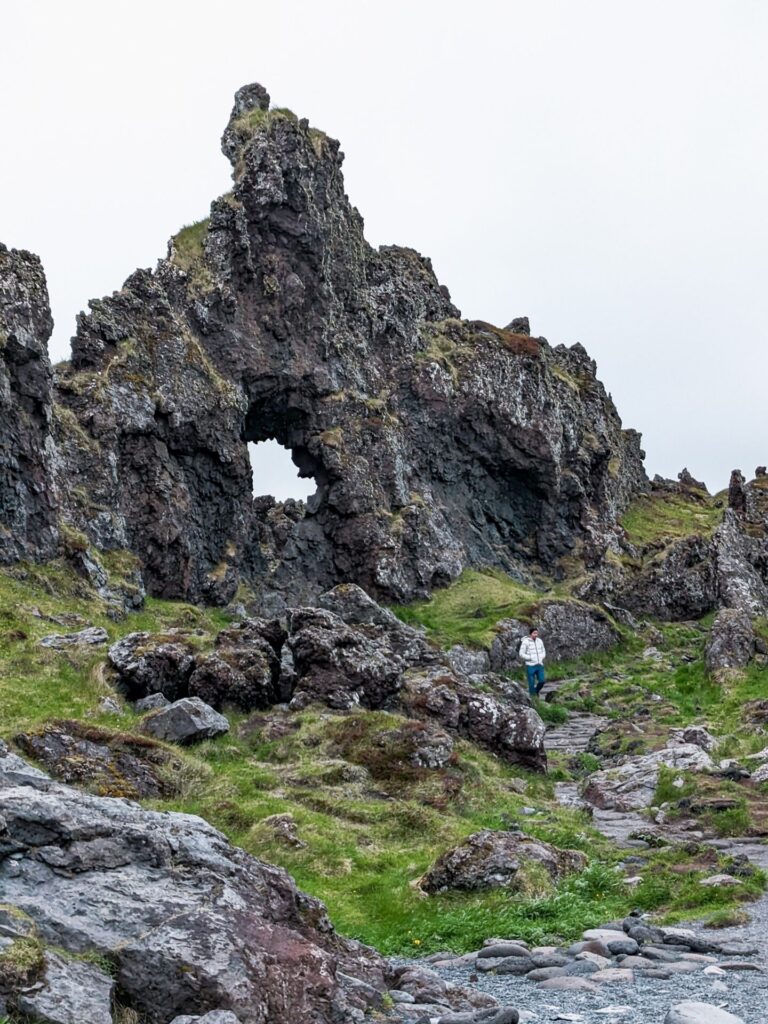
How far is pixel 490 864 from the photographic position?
15.5 metres

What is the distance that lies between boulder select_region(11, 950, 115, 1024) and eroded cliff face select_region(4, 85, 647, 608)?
37189 millimetres

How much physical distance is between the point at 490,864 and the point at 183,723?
9.52m

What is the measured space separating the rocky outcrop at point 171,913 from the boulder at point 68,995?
0.36 m

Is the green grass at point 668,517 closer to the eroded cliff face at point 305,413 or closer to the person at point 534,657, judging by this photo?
the eroded cliff face at point 305,413

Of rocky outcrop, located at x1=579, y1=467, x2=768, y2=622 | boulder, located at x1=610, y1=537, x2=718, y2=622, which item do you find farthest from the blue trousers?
boulder, located at x1=610, y1=537, x2=718, y2=622

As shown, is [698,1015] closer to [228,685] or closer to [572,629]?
[228,685]

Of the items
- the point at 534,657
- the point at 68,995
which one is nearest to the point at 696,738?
the point at 534,657

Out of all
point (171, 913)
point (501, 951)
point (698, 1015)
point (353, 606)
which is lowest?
point (501, 951)

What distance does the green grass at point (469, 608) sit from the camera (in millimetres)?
51875

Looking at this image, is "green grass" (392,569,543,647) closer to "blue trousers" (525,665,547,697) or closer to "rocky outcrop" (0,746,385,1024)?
"blue trousers" (525,665,547,697)

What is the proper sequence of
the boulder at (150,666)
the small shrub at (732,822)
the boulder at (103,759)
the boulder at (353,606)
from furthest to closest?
1. the boulder at (353,606)
2. the boulder at (150,666)
3. the small shrub at (732,822)
4. the boulder at (103,759)

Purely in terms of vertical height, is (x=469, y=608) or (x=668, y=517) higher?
(x=668, y=517)

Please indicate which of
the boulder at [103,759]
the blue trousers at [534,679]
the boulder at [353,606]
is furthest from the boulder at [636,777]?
the boulder at [103,759]

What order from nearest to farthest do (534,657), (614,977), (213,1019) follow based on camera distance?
1. (213,1019)
2. (614,977)
3. (534,657)
